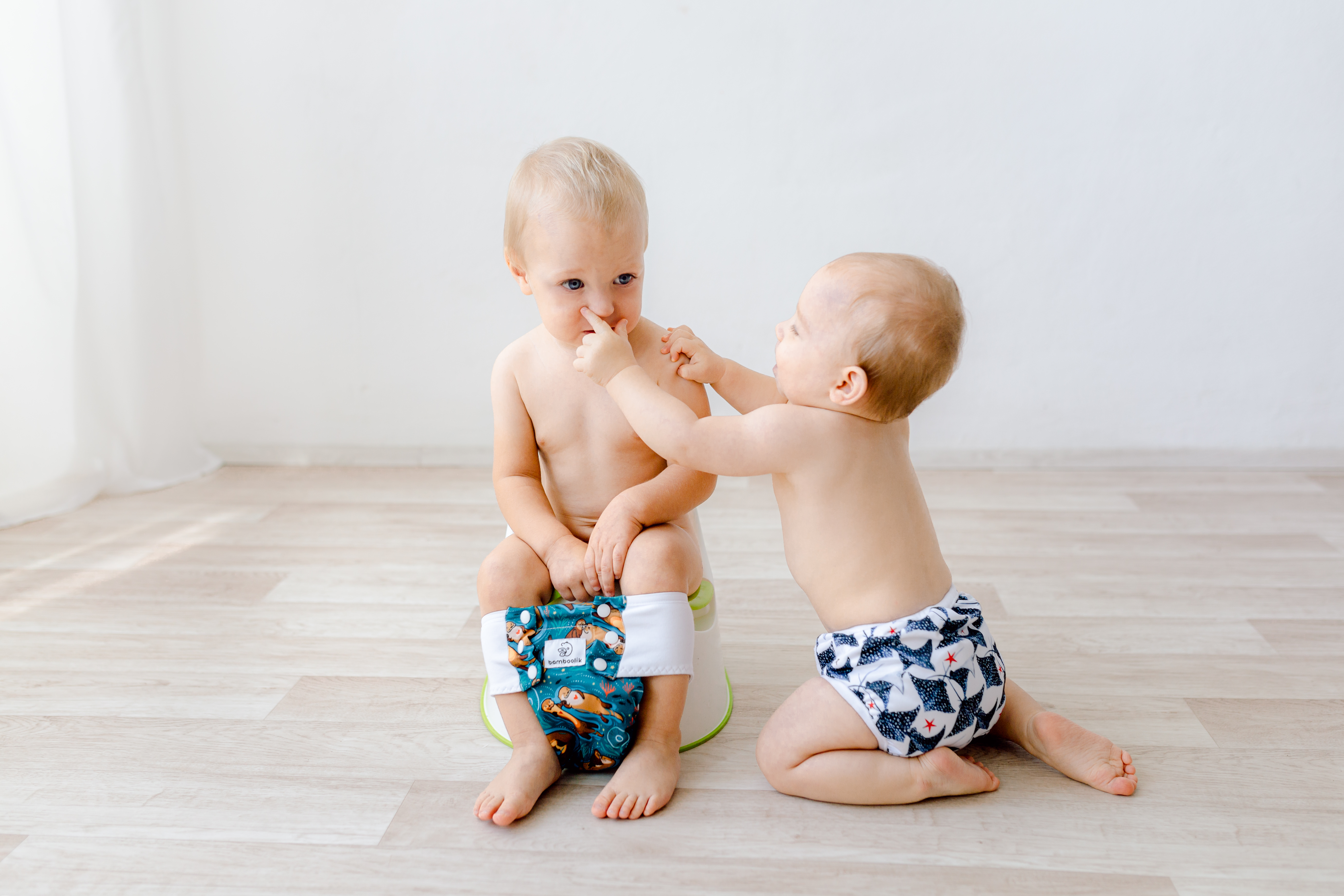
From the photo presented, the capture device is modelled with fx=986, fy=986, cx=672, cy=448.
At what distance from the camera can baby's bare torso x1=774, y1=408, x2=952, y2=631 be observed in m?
0.96

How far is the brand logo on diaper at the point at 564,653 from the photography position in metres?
1.00

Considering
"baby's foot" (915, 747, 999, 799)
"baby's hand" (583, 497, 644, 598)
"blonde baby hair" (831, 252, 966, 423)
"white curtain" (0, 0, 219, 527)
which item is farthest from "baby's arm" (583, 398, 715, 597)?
"white curtain" (0, 0, 219, 527)

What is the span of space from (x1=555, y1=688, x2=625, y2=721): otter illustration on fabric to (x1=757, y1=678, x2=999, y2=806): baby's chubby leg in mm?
162

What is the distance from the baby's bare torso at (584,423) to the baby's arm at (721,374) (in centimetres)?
2

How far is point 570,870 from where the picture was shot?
0.87 m

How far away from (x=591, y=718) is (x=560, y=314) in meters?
0.42

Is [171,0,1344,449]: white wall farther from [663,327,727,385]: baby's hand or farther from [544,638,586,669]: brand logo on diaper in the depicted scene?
[544,638,586,669]: brand logo on diaper

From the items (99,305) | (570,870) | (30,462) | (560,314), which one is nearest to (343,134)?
(99,305)

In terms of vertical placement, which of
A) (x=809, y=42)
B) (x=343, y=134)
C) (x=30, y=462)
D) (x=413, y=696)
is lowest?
(x=413, y=696)

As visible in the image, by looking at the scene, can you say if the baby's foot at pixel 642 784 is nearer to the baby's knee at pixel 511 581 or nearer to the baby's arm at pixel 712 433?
the baby's knee at pixel 511 581

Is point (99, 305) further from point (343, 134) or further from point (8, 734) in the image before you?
point (8, 734)

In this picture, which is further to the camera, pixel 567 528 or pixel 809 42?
pixel 809 42

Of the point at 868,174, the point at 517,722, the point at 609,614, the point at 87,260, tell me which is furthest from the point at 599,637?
the point at 87,260

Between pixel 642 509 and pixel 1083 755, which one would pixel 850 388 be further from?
pixel 1083 755
